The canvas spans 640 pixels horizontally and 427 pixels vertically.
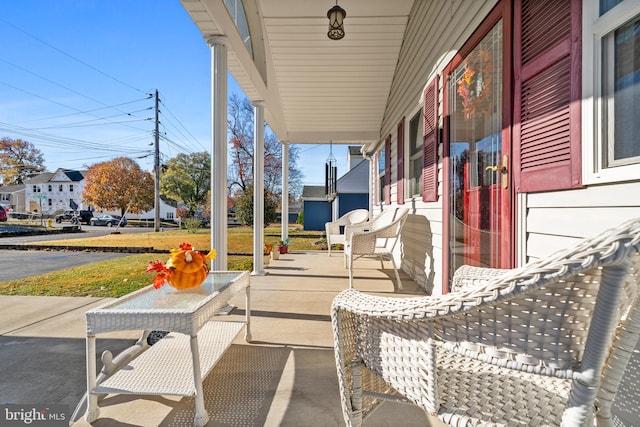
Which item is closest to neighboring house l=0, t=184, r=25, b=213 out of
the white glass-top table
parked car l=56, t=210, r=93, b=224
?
parked car l=56, t=210, r=93, b=224

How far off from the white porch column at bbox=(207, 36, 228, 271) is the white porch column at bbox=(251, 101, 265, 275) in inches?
55.1

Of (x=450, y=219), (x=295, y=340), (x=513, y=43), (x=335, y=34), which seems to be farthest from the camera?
(x=335, y=34)

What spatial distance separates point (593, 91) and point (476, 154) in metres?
1.08

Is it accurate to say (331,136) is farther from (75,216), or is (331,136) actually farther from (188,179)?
(75,216)

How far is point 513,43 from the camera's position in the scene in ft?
5.87

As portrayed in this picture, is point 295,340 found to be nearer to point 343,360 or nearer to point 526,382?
point 343,360

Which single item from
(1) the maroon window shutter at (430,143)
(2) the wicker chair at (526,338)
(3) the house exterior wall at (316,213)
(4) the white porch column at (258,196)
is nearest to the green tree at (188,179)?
(4) the white porch column at (258,196)

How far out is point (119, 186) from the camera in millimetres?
5867

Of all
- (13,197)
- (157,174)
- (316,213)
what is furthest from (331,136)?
(316,213)

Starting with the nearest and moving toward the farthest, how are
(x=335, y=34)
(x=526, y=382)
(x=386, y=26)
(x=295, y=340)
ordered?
1. (x=526, y=382)
2. (x=295, y=340)
3. (x=335, y=34)
4. (x=386, y=26)

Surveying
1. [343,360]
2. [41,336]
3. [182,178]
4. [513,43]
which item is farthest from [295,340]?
[182,178]

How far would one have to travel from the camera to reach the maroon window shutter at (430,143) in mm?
3131

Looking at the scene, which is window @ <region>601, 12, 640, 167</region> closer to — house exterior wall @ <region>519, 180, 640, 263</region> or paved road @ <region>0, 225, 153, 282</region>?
house exterior wall @ <region>519, 180, 640, 263</region>

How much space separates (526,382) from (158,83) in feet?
25.3
